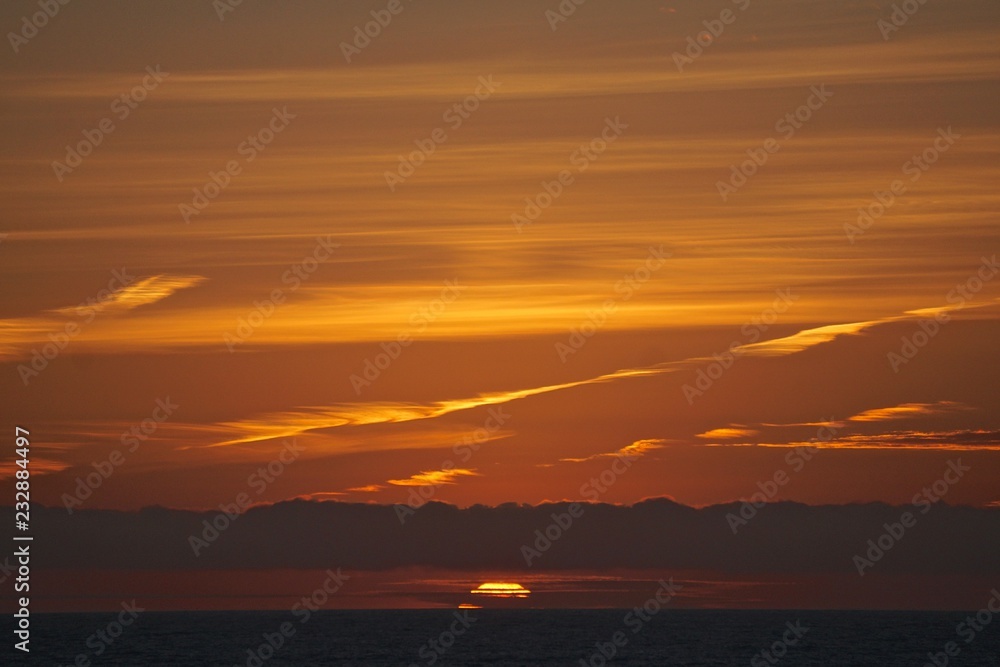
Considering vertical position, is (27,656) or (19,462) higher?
(19,462)

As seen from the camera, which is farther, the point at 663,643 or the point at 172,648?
the point at 663,643

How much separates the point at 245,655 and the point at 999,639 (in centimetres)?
11300

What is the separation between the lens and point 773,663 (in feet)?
479

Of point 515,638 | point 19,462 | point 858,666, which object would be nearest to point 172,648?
point 515,638

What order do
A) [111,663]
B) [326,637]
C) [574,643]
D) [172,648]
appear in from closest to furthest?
[111,663] → [172,648] → [574,643] → [326,637]

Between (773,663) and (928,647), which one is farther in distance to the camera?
(928,647)

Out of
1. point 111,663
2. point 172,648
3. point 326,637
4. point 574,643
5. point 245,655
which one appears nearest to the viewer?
point 111,663

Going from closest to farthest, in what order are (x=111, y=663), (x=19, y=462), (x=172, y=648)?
(x=19, y=462)
(x=111, y=663)
(x=172, y=648)

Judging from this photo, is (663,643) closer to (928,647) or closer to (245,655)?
(928,647)

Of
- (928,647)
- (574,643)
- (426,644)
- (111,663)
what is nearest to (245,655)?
(111,663)

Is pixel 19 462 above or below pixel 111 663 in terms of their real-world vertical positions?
above

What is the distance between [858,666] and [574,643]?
152 ft

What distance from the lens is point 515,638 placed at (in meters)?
191

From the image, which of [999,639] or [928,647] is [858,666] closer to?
[928,647]
